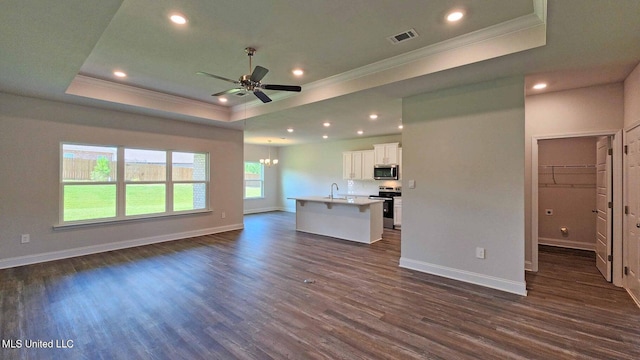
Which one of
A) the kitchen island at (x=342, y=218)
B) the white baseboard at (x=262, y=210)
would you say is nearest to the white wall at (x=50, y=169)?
the kitchen island at (x=342, y=218)

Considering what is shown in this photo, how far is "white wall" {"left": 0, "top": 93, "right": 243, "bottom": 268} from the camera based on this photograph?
13.9ft

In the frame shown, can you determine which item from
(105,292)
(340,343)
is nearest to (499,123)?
(340,343)

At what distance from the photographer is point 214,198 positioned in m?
6.84

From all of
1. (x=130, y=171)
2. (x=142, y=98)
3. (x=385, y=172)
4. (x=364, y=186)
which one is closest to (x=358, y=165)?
(x=364, y=186)

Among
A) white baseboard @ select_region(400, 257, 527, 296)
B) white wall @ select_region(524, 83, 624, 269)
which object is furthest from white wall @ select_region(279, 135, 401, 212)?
white baseboard @ select_region(400, 257, 527, 296)

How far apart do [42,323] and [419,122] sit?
494 centimetres

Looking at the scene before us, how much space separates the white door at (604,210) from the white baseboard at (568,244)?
4.46 ft

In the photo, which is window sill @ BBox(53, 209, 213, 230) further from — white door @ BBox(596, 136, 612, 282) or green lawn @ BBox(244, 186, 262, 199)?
white door @ BBox(596, 136, 612, 282)

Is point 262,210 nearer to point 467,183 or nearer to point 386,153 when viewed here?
point 386,153

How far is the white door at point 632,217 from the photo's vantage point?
303 centimetres

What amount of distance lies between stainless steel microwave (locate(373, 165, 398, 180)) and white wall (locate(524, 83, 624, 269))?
11.7 feet

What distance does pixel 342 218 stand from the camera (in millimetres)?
6125

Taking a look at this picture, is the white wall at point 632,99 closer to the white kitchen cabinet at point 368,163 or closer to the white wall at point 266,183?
the white kitchen cabinet at point 368,163

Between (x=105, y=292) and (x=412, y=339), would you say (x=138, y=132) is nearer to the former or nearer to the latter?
(x=105, y=292)
